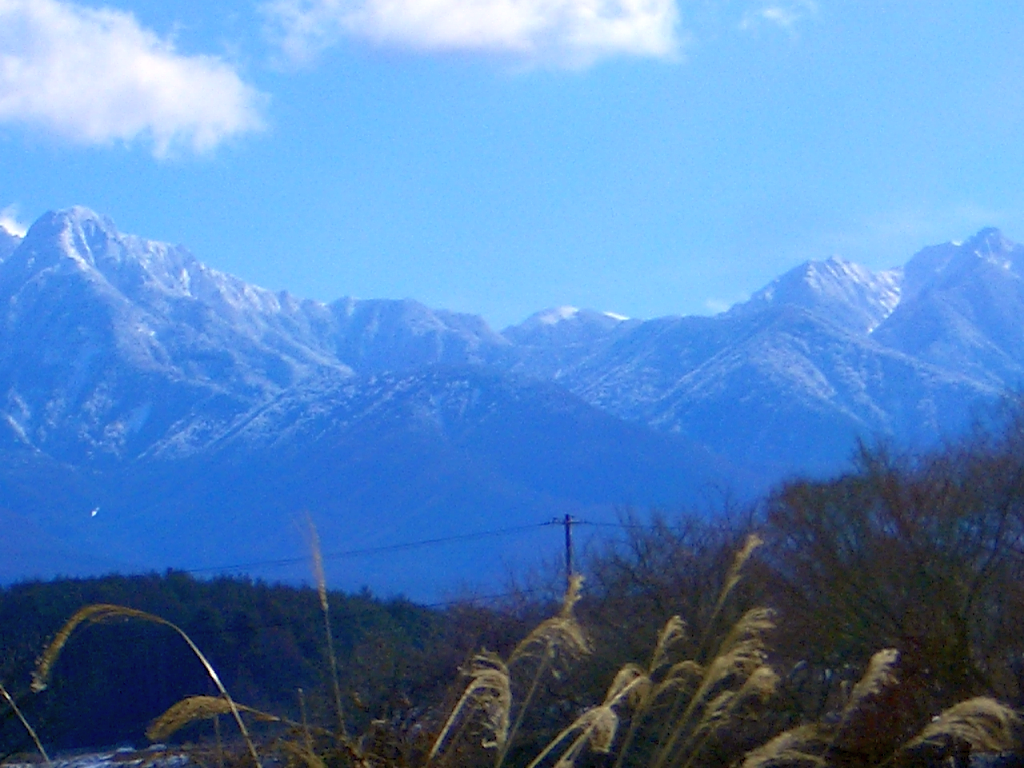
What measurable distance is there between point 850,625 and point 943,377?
442 feet

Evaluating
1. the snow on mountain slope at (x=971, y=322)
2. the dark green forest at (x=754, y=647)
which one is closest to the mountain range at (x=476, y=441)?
the snow on mountain slope at (x=971, y=322)

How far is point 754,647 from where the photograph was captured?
5.23 meters

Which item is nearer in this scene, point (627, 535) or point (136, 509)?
point (627, 535)

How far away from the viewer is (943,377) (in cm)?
14062

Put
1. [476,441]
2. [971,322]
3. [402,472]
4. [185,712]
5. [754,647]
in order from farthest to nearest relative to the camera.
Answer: [971,322] → [476,441] → [402,472] → [754,647] → [185,712]

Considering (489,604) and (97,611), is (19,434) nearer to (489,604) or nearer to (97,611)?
(489,604)

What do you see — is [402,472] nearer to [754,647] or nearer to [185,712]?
[754,647]

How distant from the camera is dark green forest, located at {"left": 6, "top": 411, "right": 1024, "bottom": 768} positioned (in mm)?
5113

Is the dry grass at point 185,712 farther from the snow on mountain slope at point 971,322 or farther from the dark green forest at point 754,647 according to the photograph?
the snow on mountain slope at point 971,322

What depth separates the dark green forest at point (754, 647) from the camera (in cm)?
511

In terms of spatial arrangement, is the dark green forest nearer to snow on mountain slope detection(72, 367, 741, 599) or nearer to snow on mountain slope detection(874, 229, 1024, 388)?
snow on mountain slope detection(72, 367, 741, 599)

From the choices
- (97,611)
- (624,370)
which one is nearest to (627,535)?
(97,611)

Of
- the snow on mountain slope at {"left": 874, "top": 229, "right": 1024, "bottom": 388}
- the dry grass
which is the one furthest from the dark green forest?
the snow on mountain slope at {"left": 874, "top": 229, "right": 1024, "bottom": 388}

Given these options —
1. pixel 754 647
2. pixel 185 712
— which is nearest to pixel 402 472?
pixel 754 647
